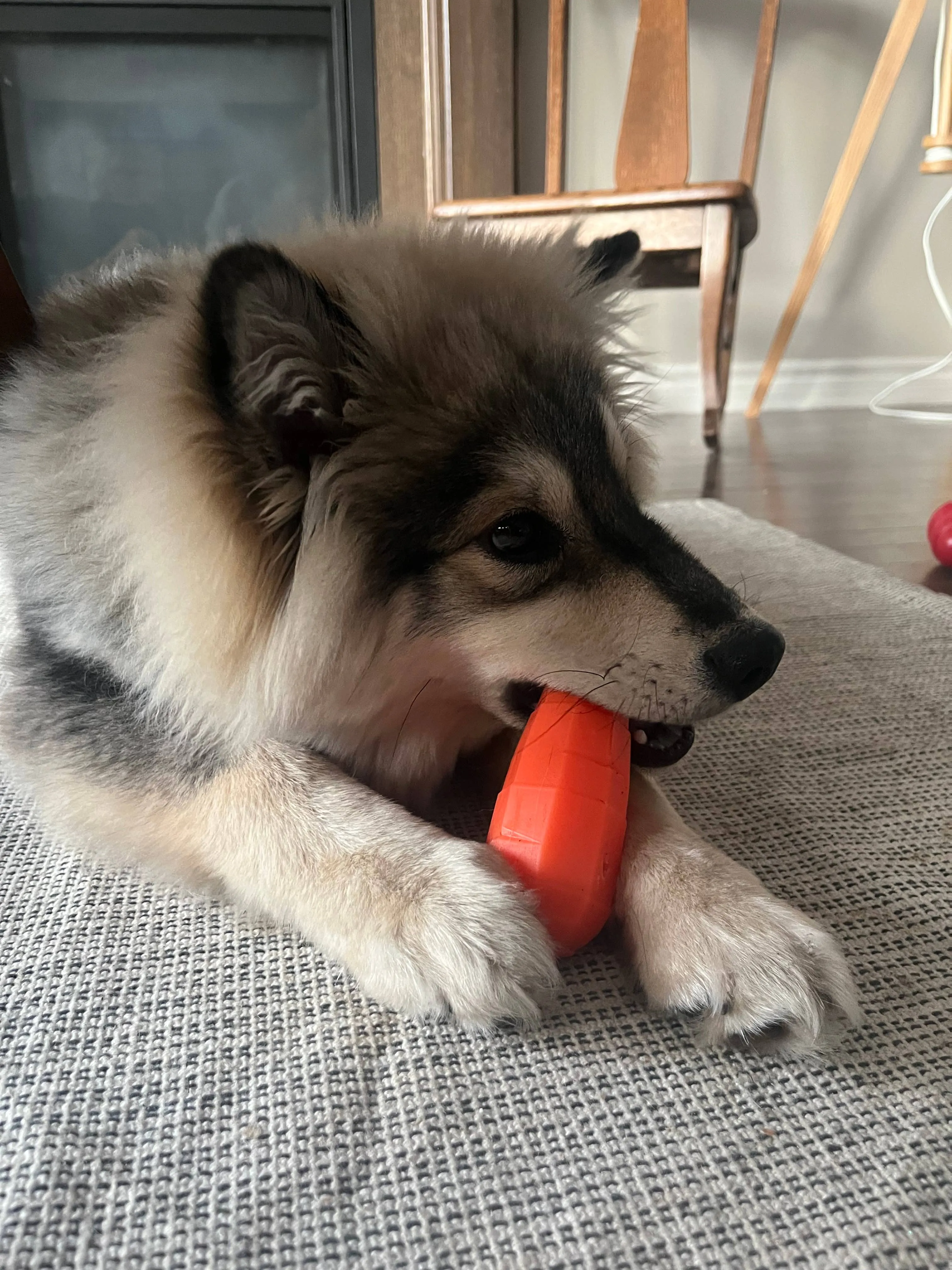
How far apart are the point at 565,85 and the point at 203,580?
4.03 meters

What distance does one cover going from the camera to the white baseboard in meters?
5.12

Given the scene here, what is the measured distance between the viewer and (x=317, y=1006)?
0.86 metres

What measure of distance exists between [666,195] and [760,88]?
3.70 feet

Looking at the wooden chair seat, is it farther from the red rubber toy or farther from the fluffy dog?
the red rubber toy

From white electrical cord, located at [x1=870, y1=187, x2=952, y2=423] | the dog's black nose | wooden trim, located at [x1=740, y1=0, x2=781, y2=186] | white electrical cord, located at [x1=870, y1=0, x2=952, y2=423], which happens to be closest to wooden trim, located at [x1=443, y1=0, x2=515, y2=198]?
wooden trim, located at [x1=740, y1=0, x2=781, y2=186]

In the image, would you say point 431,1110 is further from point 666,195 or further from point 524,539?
point 666,195

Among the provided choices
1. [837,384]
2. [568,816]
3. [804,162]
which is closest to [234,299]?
[568,816]

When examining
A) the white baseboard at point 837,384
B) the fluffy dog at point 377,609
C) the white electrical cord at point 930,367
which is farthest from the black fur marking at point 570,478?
the white baseboard at point 837,384

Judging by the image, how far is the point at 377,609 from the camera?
97 centimetres

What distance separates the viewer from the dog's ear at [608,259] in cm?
131

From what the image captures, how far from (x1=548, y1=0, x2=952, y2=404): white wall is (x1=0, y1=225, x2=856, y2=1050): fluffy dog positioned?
138 inches

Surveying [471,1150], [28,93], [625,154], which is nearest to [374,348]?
[471,1150]

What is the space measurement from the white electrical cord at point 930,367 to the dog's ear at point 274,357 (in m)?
4.40

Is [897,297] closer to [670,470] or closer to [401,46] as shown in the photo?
[670,470]
